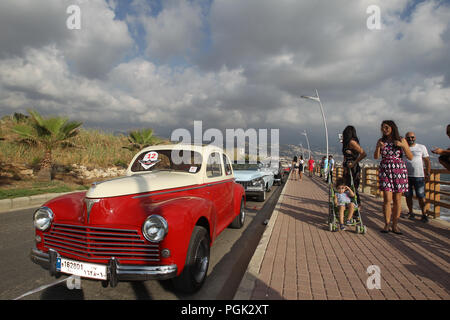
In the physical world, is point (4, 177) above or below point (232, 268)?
above

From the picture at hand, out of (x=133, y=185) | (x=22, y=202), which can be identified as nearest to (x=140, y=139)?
(x=22, y=202)

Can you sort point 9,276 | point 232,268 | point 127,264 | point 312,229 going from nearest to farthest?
1. point 127,264
2. point 9,276
3. point 232,268
4. point 312,229

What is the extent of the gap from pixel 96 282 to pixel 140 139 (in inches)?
541

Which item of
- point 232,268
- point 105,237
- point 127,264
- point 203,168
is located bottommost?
point 232,268

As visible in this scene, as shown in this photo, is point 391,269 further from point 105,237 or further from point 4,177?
point 4,177

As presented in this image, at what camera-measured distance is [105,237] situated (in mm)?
2422

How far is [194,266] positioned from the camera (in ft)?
8.82

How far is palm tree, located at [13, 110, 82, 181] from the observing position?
34.2 feet

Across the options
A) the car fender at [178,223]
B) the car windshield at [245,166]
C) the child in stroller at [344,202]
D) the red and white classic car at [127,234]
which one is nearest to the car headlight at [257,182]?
the car windshield at [245,166]

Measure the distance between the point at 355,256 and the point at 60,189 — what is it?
10.1 meters

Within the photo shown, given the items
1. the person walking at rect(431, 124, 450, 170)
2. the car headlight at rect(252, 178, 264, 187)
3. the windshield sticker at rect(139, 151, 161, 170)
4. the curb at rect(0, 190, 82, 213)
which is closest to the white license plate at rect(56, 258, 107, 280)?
the windshield sticker at rect(139, 151, 161, 170)

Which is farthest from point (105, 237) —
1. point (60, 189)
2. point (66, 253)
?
point (60, 189)

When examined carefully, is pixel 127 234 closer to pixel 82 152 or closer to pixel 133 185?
pixel 133 185

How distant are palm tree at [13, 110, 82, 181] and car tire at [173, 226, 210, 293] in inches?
418
